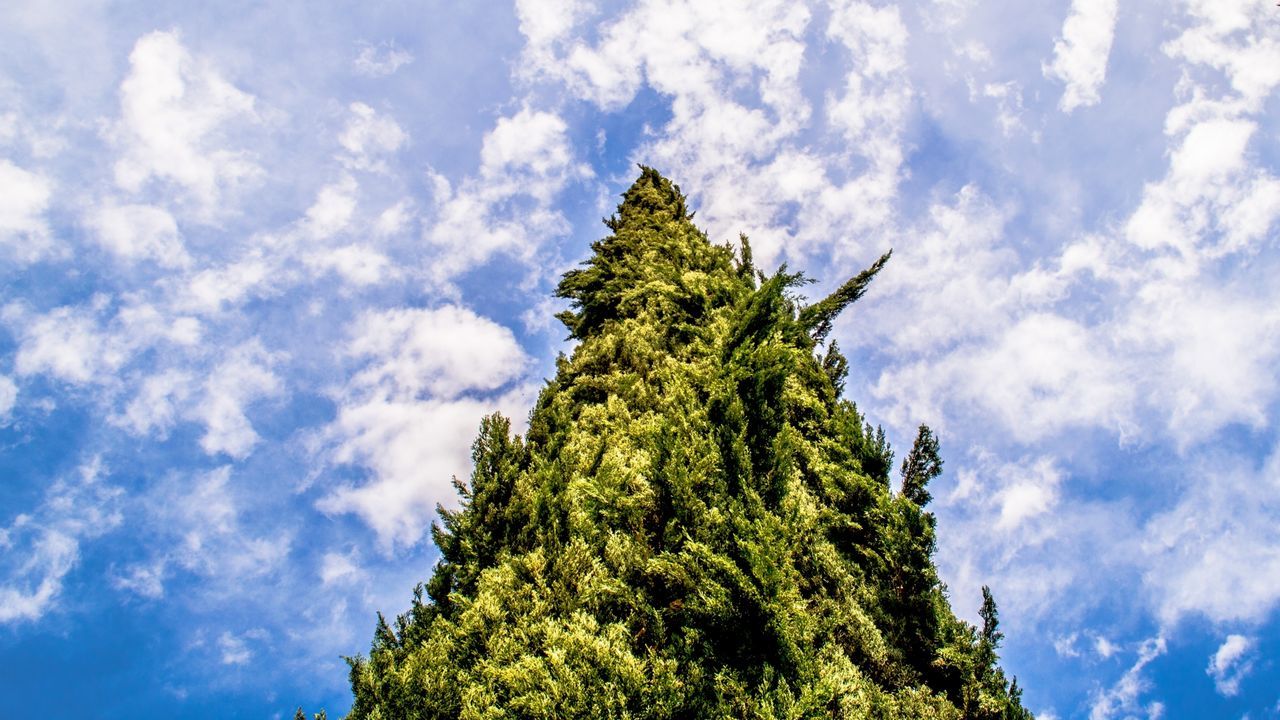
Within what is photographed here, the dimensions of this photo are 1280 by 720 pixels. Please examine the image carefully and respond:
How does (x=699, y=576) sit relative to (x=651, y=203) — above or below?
below

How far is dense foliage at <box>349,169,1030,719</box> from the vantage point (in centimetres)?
573

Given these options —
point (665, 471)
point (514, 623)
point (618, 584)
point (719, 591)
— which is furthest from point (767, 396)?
point (514, 623)

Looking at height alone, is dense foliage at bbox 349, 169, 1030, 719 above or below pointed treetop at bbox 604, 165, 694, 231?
below

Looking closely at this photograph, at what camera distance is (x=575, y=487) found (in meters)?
8.20

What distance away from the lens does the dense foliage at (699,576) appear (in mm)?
5727

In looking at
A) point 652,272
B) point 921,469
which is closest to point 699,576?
point 921,469

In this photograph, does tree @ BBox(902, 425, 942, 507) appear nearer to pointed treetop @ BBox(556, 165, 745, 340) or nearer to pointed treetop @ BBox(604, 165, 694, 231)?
pointed treetop @ BBox(556, 165, 745, 340)

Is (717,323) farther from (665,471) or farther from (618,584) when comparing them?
(618,584)

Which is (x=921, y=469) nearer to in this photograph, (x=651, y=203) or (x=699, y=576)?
(x=699, y=576)

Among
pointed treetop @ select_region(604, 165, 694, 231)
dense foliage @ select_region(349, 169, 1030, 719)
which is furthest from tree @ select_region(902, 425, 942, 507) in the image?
pointed treetop @ select_region(604, 165, 694, 231)

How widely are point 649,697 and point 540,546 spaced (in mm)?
2810

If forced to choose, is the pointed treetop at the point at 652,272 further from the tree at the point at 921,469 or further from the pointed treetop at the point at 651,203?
the tree at the point at 921,469

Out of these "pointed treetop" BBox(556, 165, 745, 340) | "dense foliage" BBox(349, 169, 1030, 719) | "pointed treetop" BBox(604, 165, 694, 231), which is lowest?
"dense foliage" BBox(349, 169, 1030, 719)

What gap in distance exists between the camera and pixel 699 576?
6051mm
